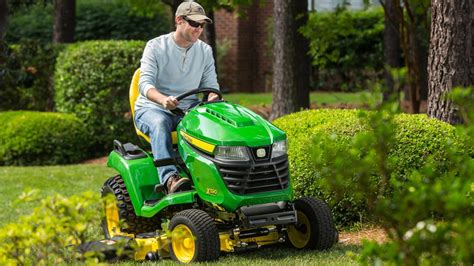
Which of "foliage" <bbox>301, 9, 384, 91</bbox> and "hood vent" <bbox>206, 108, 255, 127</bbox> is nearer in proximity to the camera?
"hood vent" <bbox>206, 108, 255, 127</bbox>

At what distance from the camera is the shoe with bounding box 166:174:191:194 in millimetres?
6863

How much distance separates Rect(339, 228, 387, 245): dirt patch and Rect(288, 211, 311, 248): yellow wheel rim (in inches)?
24.0

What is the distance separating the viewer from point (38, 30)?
966 inches

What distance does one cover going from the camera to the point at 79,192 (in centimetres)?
1130

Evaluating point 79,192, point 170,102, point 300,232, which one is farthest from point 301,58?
point 170,102

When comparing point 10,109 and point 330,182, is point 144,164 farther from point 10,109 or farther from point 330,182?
point 10,109

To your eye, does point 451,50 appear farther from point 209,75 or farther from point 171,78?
point 171,78

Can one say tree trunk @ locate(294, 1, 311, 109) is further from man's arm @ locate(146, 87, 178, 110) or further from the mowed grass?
man's arm @ locate(146, 87, 178, 110)

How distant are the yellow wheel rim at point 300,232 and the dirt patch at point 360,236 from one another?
0.61 metres

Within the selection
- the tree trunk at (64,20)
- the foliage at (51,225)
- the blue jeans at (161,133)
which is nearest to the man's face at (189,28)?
the blue jeans at (161,133)

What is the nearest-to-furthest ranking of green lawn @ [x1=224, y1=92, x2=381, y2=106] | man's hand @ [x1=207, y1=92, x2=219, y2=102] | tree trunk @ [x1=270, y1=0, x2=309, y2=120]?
man's hand @ [x1=207, y1=92, x2=219, y2=102]
tree trunk @ [x1=270, y1=0, x2=309, y2=120]
green lawn @ [x1=224, y1=92, x2=381, y2=106]

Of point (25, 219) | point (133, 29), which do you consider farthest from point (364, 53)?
point (25, 219)

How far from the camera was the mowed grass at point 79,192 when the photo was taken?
6.69 m

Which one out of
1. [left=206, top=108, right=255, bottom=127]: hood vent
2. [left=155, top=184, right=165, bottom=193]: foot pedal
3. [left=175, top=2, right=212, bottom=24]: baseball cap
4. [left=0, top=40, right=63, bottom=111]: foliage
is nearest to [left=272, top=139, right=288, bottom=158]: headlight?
[left=206, top=108, right=255, bottom=127]: hood vent
